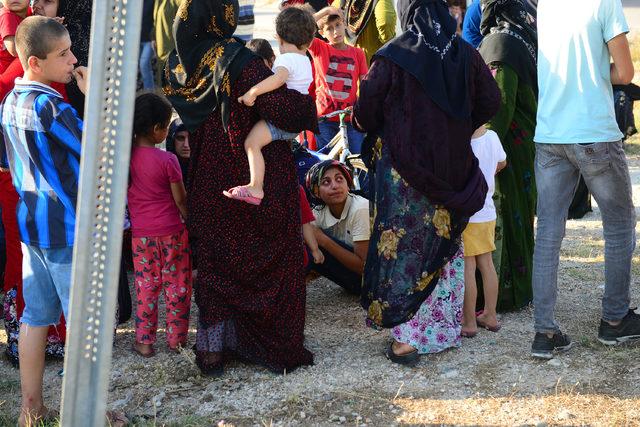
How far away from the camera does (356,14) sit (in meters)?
7.74

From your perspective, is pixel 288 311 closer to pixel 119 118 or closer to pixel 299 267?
pixel 299 267

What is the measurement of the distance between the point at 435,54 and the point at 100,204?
78.4 inches

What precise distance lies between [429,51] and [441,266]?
3.51 ft

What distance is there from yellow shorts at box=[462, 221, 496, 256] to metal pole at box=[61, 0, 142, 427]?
2461 mm

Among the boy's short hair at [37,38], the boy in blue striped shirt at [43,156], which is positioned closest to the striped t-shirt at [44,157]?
the boy in blue striped shirt at [43,156]

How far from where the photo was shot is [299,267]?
174 inches

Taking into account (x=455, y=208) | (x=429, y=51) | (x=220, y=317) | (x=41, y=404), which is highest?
(x=429, y=51)

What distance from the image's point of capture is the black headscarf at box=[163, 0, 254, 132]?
409cm

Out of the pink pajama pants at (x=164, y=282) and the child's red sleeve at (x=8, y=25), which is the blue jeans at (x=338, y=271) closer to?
the pink pajama pants at (x=164, y=282)

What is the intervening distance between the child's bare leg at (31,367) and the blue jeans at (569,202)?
7.93 ft

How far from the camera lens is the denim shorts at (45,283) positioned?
12.2 ft

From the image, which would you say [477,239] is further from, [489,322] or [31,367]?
[31,367]

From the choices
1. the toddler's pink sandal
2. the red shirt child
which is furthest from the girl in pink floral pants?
the red shirt child

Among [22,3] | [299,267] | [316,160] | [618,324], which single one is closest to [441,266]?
[299,267]
